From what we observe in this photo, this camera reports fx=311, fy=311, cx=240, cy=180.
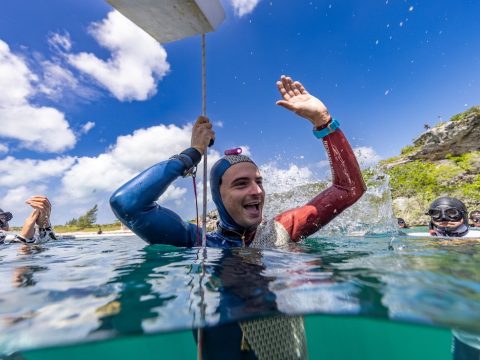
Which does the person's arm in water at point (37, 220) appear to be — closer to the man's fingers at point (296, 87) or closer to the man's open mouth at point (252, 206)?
the man's open mouth at point (252, 206)

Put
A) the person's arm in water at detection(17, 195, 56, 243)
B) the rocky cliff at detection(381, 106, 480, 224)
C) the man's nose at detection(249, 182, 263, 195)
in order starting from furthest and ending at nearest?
the rocky cliff at detection(381, 106, 480, 224), the person's arm in water at detection(17, 195, 56, 243), the man's nose at detection(249, 182, 263, 195)

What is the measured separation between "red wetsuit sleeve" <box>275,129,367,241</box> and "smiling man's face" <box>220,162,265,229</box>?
478 mm

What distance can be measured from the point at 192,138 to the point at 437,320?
268cm

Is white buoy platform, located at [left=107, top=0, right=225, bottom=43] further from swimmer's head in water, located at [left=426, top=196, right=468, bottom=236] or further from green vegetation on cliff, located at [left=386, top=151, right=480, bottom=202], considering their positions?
green vegetation on cliff, located at [left=386, top=151, right=480, bottom=202]

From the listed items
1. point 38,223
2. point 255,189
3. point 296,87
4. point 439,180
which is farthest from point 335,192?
point 439,180

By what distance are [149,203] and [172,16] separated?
1.72 m

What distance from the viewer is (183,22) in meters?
2.84

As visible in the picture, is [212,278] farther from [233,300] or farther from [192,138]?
[192,138]

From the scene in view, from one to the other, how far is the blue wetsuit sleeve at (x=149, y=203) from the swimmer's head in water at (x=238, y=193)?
2.12 ft

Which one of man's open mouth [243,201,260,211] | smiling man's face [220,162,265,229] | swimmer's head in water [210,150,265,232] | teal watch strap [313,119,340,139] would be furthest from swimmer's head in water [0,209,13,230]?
teal watch strap [313,119,340,139]

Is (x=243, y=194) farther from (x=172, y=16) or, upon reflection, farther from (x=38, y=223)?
(x=38, y=223)

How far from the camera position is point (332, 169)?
372 cm

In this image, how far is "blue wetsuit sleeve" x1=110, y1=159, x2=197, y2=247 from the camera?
9.67 ft

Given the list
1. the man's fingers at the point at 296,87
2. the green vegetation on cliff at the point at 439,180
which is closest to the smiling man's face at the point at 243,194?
the man's fingers at the point at 296,87
